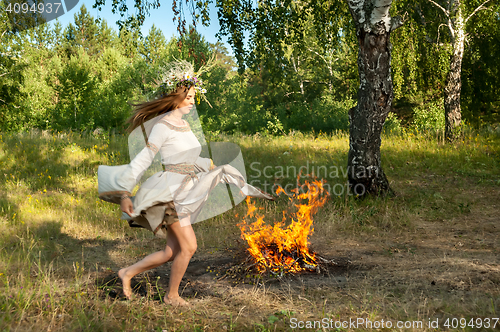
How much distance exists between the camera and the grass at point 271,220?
3.58 m

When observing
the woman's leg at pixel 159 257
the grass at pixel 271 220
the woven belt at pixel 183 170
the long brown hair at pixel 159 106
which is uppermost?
the long brown hair at pixel 159 106

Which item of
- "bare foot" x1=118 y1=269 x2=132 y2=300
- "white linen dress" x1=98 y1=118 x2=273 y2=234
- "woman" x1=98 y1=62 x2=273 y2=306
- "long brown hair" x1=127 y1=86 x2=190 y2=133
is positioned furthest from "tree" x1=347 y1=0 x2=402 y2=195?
"bare foot" x1=118 y1=269 x2=132 y2=300

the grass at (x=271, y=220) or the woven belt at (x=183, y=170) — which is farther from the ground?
the woven belt at (x=183, y=170)

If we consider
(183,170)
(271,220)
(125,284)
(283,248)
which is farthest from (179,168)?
(271,220)

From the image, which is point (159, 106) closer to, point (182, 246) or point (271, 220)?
point (182, 246)

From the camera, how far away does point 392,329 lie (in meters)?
3.22

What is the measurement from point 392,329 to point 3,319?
3.27 m

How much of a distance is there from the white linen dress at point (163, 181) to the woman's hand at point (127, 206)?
4cm

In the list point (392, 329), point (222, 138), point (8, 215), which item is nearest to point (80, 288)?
point (392, 329)

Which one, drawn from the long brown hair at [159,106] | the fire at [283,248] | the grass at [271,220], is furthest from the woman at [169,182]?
the fire at [283,248]

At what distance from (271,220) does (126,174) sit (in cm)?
409

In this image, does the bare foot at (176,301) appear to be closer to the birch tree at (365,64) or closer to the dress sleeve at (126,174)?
the dress sleeve at (126,174)

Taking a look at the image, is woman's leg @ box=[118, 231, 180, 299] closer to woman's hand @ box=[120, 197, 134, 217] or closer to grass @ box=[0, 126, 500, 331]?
grass @ box=[0, 126, 500, 331]

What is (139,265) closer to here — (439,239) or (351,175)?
(439,239)
